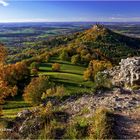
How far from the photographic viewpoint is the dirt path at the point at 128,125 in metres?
21.7

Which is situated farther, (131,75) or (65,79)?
(65,79)

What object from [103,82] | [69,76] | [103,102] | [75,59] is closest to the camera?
[103,102]

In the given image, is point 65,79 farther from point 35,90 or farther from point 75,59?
point 35,90

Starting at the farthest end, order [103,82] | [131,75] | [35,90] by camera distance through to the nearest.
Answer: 1. [35,90]
2. [103,82]
3. [131,75]

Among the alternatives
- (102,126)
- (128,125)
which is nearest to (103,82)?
(128,125)

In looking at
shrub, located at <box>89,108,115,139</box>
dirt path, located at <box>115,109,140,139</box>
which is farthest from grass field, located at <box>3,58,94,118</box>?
shrub, located at <box>89,108,115,139</box>

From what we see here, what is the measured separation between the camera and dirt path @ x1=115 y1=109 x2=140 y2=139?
21.7m

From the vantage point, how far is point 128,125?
75.9 ft

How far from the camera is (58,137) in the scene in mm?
22109

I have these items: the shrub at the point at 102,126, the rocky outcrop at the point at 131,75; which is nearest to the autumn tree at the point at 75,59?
the rocky outcrop at the point at 131,75

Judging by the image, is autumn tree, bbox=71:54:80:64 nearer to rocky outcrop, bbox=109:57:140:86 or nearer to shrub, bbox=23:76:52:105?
A: shrub, bbox=23:76:52:105

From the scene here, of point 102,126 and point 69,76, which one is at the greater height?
point 102,126

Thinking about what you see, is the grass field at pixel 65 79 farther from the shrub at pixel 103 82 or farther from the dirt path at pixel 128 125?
the dirt path at pixel 128 125

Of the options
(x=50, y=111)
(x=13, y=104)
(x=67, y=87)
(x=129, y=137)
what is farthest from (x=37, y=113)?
(x=67, y=87)
